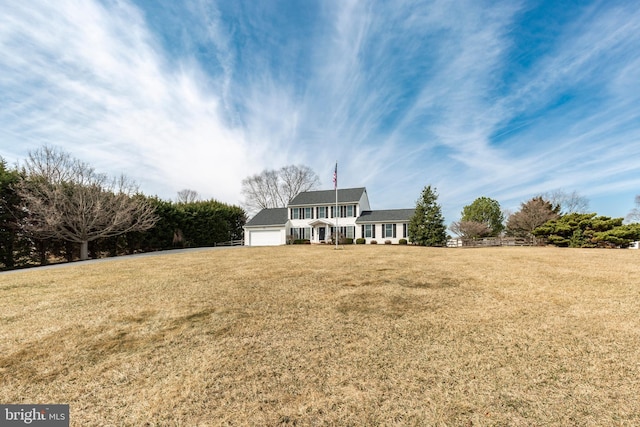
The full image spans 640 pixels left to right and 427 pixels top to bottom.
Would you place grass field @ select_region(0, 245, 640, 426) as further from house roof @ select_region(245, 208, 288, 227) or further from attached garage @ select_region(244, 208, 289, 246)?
house roof @ select_region(245, 208, 288, 227)

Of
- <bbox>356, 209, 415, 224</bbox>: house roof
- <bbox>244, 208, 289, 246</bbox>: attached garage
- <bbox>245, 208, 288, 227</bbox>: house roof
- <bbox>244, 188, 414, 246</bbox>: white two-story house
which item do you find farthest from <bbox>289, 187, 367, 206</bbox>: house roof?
<bbox>244, 208, 289, 246</bbox>: attached garage

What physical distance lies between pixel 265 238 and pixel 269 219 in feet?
8.95

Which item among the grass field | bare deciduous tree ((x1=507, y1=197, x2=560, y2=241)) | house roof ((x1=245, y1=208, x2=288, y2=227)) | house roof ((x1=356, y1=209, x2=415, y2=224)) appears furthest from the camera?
house roof ((x1=245, y1=208, x2=288, y2=227))

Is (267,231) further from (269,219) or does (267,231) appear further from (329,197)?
(329,197)

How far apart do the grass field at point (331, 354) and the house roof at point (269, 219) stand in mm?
25133

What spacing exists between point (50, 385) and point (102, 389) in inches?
30.7

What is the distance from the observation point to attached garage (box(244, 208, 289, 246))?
32.3m

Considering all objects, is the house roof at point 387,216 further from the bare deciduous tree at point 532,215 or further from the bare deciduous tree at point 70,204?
the bare deciduous tree at point 70,204

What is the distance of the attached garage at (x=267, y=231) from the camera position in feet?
106

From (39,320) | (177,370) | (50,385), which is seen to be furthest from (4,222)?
(177,370)

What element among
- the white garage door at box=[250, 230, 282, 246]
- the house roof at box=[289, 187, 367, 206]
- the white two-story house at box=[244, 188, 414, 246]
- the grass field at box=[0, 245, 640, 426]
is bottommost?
the grass field at box=[0, 245, 640, 426]

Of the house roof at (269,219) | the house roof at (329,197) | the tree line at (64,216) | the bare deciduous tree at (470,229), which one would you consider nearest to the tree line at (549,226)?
the bare deciduous tree at (470,229)

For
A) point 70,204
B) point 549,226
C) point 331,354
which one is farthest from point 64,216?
point 549,226

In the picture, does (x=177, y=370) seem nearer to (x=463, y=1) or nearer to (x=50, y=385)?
(x=50, y=385)
